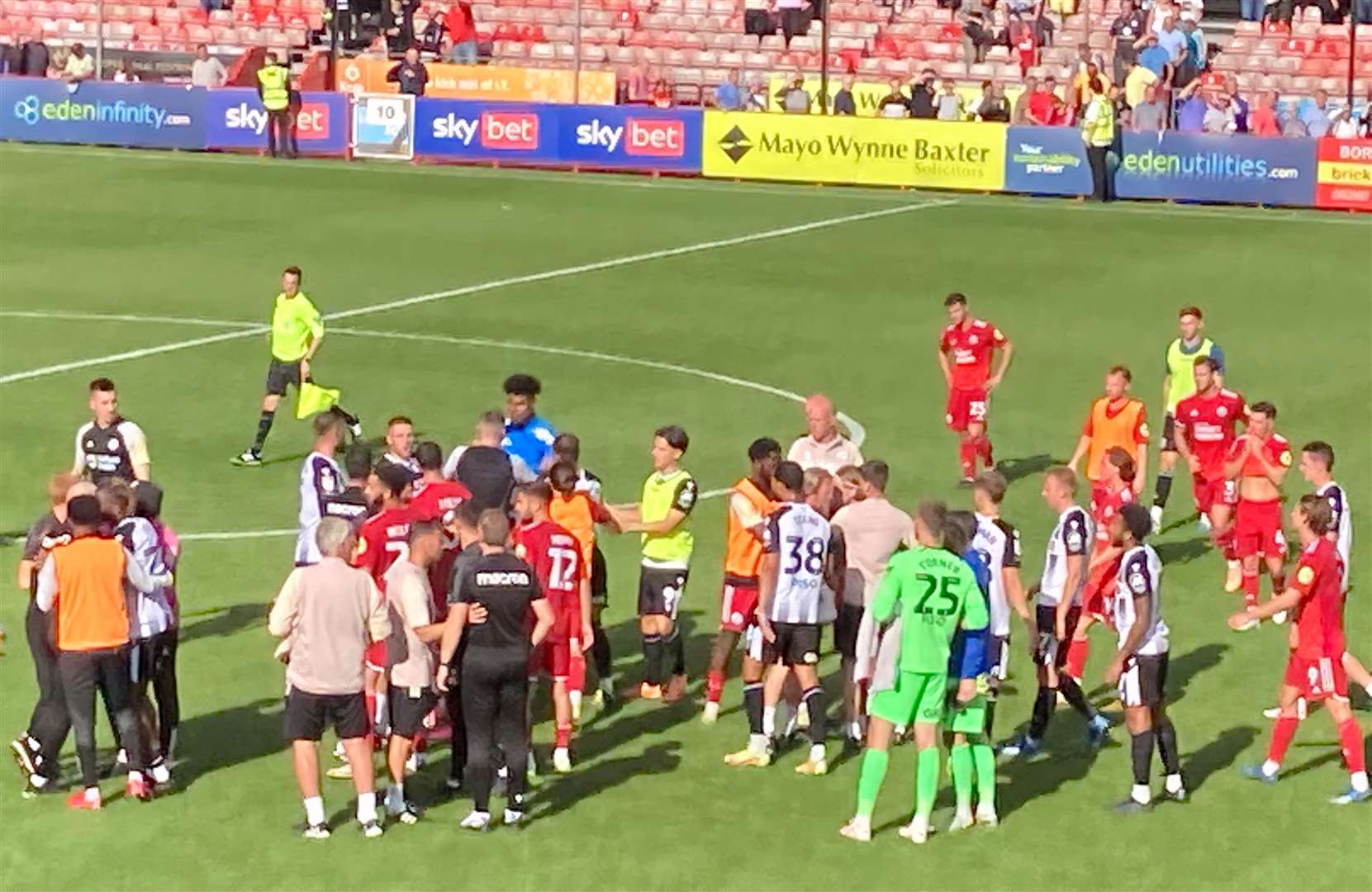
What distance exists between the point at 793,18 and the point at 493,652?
1608 inches

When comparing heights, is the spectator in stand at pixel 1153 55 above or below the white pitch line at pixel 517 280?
above

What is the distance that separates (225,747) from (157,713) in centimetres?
61

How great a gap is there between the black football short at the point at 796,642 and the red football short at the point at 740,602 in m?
0.68

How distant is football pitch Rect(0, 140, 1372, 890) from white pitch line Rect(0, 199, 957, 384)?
0.11m

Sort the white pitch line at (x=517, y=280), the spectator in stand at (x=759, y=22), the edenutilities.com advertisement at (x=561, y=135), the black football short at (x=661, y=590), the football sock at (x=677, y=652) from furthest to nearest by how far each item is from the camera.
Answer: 1. the spectator in stand at (x=759, y=22)
2. the edenutilities.com advertisement at (x=561, y=135)
3. the white pitch line at (x=517, y=280)
4. the football sock at (x=677, y=652)
5. the black football short at (x=661, y=590)

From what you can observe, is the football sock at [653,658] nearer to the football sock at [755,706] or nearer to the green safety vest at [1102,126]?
the football sock at [755,706]

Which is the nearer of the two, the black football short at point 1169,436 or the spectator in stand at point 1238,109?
the black football short at point 1169,436

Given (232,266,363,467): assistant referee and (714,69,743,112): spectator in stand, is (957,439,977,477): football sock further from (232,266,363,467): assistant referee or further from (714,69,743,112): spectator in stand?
(714,69,743,112): spectator in stand

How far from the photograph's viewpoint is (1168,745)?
15.1 metres

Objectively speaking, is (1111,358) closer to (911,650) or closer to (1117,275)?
(1117,275)

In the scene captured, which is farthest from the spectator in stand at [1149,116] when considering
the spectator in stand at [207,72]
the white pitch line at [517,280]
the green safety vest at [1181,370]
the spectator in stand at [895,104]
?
the green safety vest at [1181,370]

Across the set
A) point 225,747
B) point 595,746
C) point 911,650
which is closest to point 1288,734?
point 911,650

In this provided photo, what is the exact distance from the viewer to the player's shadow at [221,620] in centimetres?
1872

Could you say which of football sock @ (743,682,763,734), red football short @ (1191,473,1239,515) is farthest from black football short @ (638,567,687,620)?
red football short @ (1191,473,1239,515)
